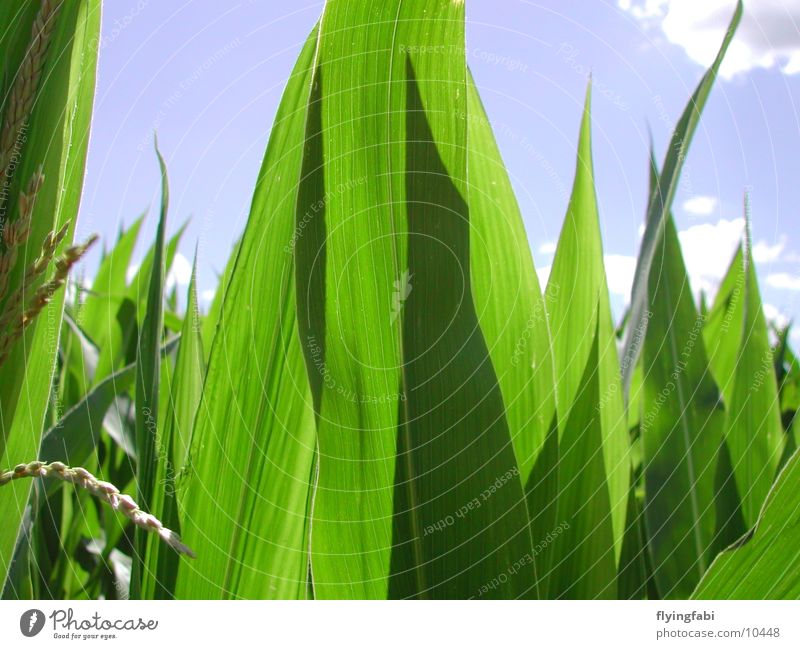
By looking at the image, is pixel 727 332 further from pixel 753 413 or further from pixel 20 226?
pixel 20 226

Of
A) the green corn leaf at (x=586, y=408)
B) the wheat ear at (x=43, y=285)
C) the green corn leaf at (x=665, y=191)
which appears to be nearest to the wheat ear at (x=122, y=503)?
the wheat ear at (x=43, y=285)

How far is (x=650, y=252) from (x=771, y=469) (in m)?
0.21

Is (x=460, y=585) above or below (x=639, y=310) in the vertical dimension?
below

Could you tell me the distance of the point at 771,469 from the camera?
55cm

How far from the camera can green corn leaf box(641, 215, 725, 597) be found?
52 centimetres

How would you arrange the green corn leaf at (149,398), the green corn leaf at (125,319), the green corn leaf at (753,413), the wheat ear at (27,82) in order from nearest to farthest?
the wheat ear at (27,82)
the green corn leaf at (149,398)
the green corn leaf at (753,413)
the green corn leaf at (125,319)

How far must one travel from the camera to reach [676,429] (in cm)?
55

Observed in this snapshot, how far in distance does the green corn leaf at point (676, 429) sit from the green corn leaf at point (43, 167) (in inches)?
17.3

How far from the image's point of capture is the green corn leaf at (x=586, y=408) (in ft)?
1.52

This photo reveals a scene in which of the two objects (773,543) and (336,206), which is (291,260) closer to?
(336,206)

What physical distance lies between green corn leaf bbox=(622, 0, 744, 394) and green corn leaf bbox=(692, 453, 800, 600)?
187 mm

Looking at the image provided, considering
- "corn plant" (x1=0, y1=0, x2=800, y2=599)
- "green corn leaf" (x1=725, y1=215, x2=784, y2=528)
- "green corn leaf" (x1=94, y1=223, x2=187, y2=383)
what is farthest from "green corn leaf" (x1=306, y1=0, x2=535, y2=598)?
"green corn leaf" (x1=94, y1=223, x2=187, y2=383)

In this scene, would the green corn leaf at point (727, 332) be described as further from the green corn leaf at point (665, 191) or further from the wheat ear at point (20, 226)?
the wheat ear at point (20, 226)
